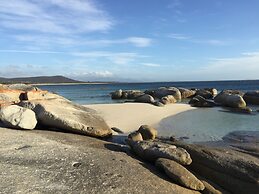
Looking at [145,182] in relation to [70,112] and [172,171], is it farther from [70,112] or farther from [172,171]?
[70,112]

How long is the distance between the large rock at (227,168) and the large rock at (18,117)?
5.28m

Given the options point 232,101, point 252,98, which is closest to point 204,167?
point 232,101

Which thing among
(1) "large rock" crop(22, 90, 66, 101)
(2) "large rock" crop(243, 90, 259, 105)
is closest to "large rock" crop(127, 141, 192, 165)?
(1) "large rock" crop(22, 90, 66, 101)

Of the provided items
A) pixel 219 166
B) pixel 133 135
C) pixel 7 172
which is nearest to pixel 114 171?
pixel 7 172

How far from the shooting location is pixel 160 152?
9625 mm

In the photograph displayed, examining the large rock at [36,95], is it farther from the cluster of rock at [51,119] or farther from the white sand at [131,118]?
the white sand at [131,118]

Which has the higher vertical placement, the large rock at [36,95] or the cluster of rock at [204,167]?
the large rock at [36,95]

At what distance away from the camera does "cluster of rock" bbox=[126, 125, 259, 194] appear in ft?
28.2

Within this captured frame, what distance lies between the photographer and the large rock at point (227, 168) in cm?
906

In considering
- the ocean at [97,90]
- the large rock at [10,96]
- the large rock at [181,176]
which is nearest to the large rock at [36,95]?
the large rock at [10,96]

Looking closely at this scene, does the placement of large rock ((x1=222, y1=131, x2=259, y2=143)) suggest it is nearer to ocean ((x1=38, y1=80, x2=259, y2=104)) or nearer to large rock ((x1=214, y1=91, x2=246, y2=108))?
large rock ((x1=214, y1=91, x2=246, y2=108))

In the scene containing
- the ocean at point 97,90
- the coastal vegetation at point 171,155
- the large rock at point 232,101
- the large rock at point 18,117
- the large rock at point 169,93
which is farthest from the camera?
the ocean at point 97,90

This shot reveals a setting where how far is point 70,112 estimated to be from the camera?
13.3 metres

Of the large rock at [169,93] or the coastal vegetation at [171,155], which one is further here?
the large rock at [169,93]
